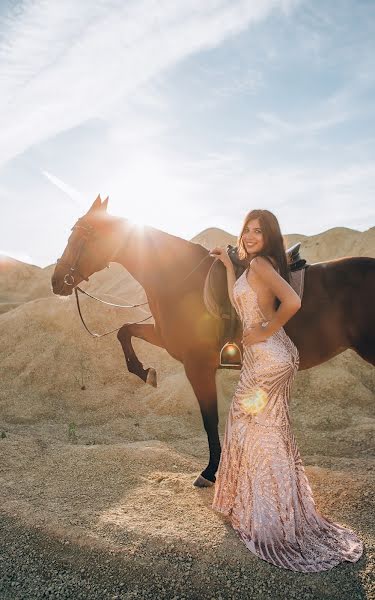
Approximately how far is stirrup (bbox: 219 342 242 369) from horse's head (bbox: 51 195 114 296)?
6.40 feet

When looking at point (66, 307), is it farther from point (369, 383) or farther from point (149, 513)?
point (149, 513)

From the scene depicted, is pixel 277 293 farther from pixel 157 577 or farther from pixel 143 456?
pixel 143 456

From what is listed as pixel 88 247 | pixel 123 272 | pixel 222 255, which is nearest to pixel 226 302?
pixel 222 255

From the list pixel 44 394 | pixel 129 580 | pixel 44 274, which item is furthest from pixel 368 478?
pixel 44 274

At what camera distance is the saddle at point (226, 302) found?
496 centimetres

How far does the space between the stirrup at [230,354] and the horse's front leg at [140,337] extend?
1.12 meters

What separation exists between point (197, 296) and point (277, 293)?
1722 mm

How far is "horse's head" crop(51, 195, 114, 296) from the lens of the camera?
5723mm

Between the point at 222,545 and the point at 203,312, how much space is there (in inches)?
93.0

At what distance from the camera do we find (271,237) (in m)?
3.81

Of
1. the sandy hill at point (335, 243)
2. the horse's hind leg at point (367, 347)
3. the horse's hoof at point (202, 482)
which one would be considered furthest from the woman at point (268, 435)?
the sandy hill at point (335, 243)

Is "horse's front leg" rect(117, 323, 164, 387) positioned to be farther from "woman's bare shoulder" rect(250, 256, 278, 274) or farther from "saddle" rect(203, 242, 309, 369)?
"woman's bare shoulder" rect(250, 256, 278, 274)

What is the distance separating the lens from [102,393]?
10.2 metres

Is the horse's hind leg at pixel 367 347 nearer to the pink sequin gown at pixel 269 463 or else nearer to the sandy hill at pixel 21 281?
the pink sequin gown at pixel 269 463
